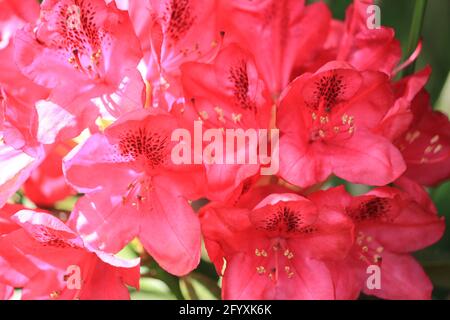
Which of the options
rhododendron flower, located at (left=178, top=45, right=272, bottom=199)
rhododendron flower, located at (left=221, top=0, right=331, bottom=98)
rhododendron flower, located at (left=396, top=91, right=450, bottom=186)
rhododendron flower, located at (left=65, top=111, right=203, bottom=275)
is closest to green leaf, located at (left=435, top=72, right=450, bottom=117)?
rhododendron flower, located at (left=396, top=91, right=450, bottom=186)

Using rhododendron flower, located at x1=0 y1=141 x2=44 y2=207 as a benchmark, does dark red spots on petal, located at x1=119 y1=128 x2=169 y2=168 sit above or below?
above

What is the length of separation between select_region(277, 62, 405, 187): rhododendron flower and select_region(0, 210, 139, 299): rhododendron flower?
0.21m

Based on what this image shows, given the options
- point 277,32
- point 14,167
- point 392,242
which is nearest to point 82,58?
point 14,167

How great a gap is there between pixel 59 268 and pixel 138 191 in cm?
13

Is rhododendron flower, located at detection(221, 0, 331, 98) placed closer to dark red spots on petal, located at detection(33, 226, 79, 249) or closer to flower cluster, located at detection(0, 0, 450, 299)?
flower cluster, located at detection(0, 0, 450, 299)

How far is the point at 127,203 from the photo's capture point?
0.77 m

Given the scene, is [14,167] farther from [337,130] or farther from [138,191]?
[337,130]

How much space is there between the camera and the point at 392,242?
84 centimetres

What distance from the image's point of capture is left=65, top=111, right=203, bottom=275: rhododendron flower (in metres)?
0.71

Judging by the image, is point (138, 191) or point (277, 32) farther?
point (277, 32)

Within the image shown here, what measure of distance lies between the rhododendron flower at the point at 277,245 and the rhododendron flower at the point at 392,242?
1.4 inches

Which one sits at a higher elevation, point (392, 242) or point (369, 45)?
point (369, 45)

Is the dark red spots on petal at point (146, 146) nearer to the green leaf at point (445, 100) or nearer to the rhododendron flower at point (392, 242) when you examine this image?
the rhododendron flower at point (392, 242)

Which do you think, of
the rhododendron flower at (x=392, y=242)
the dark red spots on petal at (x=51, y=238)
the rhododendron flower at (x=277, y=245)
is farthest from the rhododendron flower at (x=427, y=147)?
the dark red spots on petal at (x=51, y=238)
